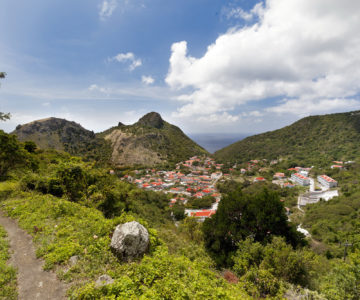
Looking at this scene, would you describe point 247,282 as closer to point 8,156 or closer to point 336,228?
point 8,156

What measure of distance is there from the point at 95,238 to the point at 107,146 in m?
98.7

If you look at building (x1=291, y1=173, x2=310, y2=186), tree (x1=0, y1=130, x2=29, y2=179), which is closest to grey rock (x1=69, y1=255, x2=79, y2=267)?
tree (x1=0, y1=130, x2=29, y2=179)

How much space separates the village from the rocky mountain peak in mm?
54601

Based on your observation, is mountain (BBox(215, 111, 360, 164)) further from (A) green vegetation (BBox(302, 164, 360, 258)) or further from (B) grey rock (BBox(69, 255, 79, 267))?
(B) grey rock (BBox(69, 255, 79, 267))

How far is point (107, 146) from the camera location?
9662 centimetres

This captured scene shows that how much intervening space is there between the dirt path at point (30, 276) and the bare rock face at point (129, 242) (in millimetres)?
1573

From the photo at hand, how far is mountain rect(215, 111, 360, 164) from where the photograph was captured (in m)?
81.4

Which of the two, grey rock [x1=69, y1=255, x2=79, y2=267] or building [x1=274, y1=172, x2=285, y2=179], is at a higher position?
grey rock [x1=69, y1=255, x2=79, y2=267]

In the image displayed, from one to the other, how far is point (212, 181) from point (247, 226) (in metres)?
59.5

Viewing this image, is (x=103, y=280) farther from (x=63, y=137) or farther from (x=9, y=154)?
(x=63, y=137)

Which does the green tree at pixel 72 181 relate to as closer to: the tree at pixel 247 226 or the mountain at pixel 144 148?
the tree at pixel 247 226

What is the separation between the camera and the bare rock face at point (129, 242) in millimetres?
5523

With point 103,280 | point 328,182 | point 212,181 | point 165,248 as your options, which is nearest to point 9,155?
point 103,280

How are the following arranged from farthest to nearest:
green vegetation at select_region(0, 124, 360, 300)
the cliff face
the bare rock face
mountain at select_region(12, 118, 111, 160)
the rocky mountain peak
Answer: the rocky mountain peak
the cliff face
mountain at select_region(12, 118, 111, 160)
the bare rock face
green vegetation at select_region(0, 124, 360, 300)
